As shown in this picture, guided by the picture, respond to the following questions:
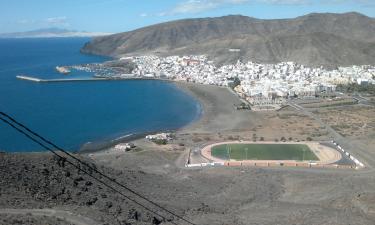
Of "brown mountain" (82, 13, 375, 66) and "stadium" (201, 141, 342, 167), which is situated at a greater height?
"brown mountain" (82, 13, 375, 66)

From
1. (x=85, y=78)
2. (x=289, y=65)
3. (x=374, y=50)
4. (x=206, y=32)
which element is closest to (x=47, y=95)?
(x=85, y=78)

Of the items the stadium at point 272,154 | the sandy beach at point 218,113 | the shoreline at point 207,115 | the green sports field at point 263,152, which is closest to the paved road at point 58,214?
the stadium at point 272,154

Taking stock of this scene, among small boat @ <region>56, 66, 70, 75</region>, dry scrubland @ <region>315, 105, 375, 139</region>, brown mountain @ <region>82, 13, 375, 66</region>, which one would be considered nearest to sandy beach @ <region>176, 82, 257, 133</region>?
dry scrubland @ <region>315, 105, 375, 139</region>

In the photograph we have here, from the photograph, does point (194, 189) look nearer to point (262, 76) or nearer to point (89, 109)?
point (89, 109)

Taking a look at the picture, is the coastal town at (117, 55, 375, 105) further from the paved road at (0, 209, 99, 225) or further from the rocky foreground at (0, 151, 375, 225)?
the paved road at (0, 209, 99, 225)

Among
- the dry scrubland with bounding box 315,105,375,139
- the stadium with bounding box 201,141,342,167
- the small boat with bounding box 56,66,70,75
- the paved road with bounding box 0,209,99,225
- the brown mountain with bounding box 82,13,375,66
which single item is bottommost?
the stadium with bounding box 201,141,342,167

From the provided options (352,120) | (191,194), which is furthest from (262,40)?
(191,194)
